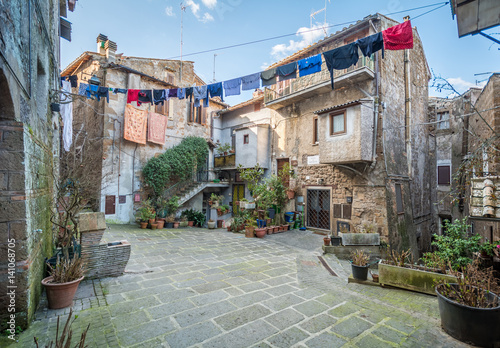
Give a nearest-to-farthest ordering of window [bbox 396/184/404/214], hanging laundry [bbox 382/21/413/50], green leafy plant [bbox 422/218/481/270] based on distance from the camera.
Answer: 1. green leafy plant [bbox 422/218/481/270]
2. hanging laundry [bbox 382/21/413/50]
3. window [bbox 396/184/404/214]

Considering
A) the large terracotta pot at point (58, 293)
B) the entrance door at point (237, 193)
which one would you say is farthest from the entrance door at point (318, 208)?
the large terracotta pot at point (58, 293)

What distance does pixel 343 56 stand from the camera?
621cm

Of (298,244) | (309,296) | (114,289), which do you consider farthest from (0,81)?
(298,244)

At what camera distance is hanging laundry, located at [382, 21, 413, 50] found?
17.8 feet

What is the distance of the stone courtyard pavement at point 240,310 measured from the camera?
2938 millimetres

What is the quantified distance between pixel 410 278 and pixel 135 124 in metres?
13.0

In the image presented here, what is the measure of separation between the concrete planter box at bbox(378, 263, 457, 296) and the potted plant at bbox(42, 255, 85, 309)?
5.29 m

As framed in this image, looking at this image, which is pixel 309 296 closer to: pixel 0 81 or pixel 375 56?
pixel 0 81

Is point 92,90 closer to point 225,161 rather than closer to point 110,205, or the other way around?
point 110,205

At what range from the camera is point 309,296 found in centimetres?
425

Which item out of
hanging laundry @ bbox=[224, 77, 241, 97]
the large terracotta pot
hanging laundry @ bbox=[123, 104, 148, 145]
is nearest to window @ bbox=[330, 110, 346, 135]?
hanging laundry @ bbox=[224, 77, 241, 97]

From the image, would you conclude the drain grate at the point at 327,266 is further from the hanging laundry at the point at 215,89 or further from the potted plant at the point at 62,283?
the hanging laundry at the point at 215,89

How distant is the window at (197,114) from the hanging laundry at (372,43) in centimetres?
1146

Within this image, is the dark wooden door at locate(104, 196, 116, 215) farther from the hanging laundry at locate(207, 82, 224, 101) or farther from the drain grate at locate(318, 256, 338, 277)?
the drain grate at locate(318, 256, 338, 277)
